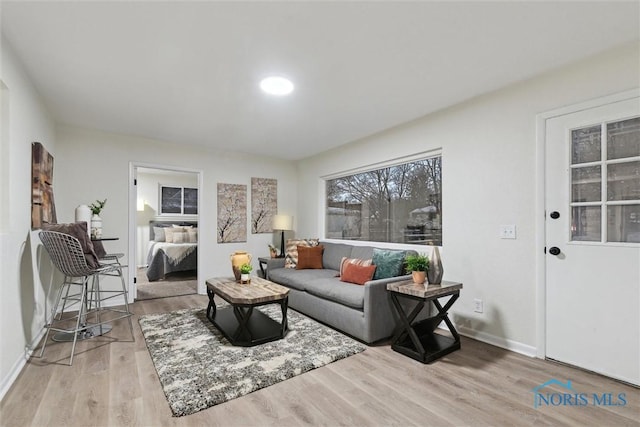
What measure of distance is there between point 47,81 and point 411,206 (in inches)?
150

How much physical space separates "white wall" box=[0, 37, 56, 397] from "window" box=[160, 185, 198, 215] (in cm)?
469

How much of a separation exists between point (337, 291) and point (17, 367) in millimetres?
2534

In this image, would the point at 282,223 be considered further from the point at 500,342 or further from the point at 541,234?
the point at 541,234

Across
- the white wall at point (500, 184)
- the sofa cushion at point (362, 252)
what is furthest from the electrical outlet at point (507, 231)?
the sofa cushion at point (362, 252)

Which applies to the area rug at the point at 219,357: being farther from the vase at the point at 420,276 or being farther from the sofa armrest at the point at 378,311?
the vase at the point at 420,276

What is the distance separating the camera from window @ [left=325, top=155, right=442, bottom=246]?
3453 mm

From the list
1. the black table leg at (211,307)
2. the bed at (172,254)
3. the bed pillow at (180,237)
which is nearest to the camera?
the black table leg at (211,307)

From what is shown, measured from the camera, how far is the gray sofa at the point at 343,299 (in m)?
2.71

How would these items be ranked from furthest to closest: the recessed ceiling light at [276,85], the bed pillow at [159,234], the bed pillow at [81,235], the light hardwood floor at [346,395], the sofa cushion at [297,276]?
the bed pillow at [159,234]
the sofa cushion at [297,276]
the bed pillow at [81,235]
the recessed ceiling light at [276,85]
the light hardwood floor at [346,395]

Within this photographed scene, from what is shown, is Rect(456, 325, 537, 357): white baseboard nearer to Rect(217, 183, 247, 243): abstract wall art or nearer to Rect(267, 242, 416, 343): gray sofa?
Rect(267, 242, 416, 343): gray sofa

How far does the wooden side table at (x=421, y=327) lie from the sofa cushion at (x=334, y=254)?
4.74 ft

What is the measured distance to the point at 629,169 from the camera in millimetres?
2059

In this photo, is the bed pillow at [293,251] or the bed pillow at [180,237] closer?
the bed pillow at [293,251]

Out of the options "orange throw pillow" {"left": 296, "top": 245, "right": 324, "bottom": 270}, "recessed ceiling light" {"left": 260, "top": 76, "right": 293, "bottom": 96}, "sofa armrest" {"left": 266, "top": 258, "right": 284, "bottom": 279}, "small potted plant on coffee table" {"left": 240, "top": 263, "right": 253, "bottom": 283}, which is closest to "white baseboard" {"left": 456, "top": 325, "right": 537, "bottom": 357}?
"orange throw pillow" {"left": 296, "top": 245, "right": 324, "bottom": 270}
